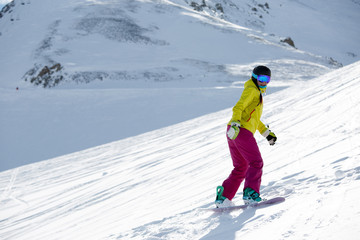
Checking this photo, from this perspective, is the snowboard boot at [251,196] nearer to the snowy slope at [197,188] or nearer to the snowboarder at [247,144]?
the snowboarder at [247,144]

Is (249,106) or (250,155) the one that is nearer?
(250,155)

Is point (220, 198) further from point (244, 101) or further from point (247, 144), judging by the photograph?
point (244, 101)

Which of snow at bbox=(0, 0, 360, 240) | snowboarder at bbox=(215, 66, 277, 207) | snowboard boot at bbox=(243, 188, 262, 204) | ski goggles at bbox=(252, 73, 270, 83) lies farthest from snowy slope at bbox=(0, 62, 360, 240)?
ski goggles at bbox=(252, 73, 270, 83)

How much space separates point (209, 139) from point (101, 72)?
20578mm

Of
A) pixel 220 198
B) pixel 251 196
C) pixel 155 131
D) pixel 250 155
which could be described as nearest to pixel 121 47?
pixel 155 131

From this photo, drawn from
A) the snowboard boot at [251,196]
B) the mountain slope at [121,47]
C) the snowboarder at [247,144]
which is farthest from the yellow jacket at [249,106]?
the mountain slope at [121,47]

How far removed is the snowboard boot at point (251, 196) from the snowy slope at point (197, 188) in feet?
0.44

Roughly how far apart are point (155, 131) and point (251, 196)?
11.3 m

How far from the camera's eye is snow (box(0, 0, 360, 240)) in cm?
398

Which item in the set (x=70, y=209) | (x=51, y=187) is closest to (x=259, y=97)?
(x=70, y=209)

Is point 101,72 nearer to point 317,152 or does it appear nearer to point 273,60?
point 273,60

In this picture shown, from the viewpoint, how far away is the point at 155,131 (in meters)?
15.1

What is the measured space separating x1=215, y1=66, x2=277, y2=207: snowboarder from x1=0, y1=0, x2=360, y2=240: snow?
9.7 inches

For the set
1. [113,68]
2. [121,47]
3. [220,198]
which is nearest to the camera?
[220,198]
